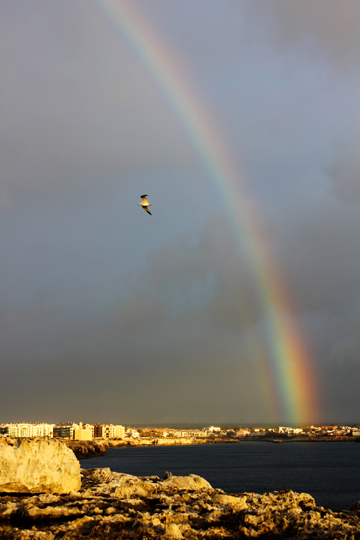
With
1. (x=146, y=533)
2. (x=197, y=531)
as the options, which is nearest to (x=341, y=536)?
(x=197, y=531)

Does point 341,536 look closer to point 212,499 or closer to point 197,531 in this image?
point 197,531

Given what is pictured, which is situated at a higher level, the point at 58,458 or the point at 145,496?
the point at 58,458

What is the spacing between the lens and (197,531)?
21.0 meters

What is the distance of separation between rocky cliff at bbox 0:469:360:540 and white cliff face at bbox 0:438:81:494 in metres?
0.81

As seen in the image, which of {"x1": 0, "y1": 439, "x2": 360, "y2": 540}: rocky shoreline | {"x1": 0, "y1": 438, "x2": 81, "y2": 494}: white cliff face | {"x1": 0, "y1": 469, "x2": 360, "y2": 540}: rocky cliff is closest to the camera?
{"x1": 0, "y1": 469, "x2": 360, "y2": 540}: rocky cliff

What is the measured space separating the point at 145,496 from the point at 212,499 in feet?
14.1

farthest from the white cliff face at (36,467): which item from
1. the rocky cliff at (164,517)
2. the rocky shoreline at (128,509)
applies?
the rocky cliff at (164,517)

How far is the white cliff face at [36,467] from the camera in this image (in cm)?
2889

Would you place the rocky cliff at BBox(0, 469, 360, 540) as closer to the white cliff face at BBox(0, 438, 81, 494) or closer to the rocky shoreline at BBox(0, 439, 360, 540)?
the rocky shoreline at BBox(0, 439, 360, 540)

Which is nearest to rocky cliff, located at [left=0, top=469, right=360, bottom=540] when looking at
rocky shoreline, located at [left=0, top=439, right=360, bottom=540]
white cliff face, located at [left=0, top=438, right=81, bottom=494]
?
rocky shoreline, located at [left=0, top=439, right=360, bottom=540]

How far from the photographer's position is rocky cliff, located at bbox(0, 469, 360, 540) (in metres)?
20.7

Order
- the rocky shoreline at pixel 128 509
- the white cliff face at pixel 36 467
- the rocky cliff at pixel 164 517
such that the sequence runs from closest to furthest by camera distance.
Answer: the rocky cliff at pixel 164 517 < the rocky shoreline at pixel 128 509 < the white cliff face at pixel 36 467

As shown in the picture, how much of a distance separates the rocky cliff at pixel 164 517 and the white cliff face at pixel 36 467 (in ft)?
2.66

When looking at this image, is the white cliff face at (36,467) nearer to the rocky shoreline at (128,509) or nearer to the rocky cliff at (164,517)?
the rocky shoreline at (128,509)
